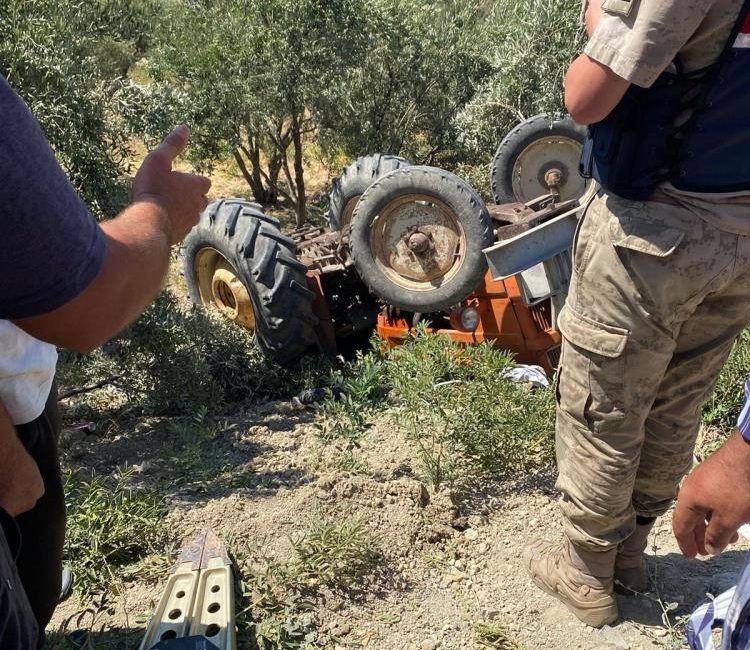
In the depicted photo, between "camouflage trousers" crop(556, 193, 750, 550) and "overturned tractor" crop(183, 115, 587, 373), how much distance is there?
1.12m

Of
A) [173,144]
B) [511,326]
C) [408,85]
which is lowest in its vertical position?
[511,326]

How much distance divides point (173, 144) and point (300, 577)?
163cm

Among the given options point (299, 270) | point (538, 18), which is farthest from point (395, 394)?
point (538, 18)

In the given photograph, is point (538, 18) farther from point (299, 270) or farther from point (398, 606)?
point (398, 606)

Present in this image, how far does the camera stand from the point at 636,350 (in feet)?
6.71

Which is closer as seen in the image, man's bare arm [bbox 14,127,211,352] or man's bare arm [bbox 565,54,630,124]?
man's bare arm [bbox 14,127,211,352]

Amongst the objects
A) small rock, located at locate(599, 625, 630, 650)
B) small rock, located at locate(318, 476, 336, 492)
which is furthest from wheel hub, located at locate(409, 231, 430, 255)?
small rock, located at locate(599, 625, 630, 650)

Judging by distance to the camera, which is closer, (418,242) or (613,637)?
(613,637)

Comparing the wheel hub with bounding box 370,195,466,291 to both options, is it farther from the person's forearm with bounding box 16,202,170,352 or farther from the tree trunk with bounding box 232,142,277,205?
the tree trunk with bounding box 232,142,277,205

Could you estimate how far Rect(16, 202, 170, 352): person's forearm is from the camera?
4.19ft

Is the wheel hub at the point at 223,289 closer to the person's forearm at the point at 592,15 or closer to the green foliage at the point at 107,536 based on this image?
the green foliage at the point at 107,536

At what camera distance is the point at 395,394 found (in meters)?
3.98

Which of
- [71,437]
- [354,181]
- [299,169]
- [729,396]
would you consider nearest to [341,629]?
[71,437]

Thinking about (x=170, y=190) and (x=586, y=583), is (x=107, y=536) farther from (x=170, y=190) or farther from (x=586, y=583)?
(x=586, y=583)
